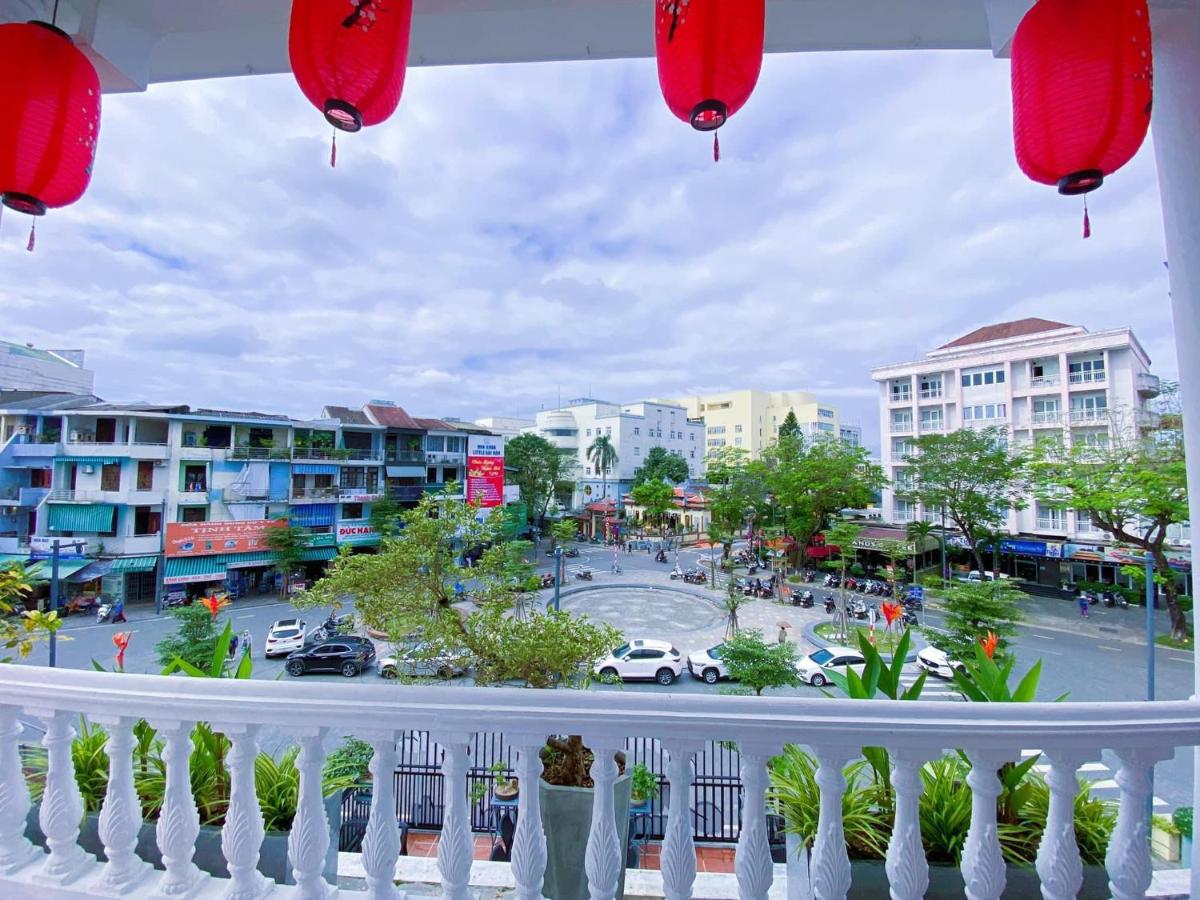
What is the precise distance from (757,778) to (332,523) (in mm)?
8016

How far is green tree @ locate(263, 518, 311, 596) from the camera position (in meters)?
5.38

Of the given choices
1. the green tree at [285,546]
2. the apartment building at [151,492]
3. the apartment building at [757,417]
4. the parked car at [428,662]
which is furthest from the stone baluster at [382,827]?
the apartment building at [757,417]

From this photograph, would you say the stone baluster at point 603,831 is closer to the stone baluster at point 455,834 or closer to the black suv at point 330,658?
the stone baluster at point 455,834

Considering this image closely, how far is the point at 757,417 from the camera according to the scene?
96.2 ft

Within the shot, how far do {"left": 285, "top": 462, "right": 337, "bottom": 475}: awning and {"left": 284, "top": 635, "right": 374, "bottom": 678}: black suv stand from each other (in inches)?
113

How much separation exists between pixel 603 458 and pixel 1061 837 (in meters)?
23.6

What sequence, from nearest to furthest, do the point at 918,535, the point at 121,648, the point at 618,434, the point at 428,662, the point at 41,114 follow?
the point at 41,114, the point at 121,648, the point at 428,662, the point at 918,535, the point at 618,434

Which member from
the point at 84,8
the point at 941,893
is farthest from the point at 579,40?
the point at 941,893

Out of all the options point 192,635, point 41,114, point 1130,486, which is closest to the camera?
point 41,114

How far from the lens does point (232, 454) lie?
193 inches

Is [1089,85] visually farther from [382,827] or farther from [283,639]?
[283,639]

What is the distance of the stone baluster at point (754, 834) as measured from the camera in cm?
76

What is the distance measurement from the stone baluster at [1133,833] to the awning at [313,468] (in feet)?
24.7

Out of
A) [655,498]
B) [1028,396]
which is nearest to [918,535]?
[1028,396]
